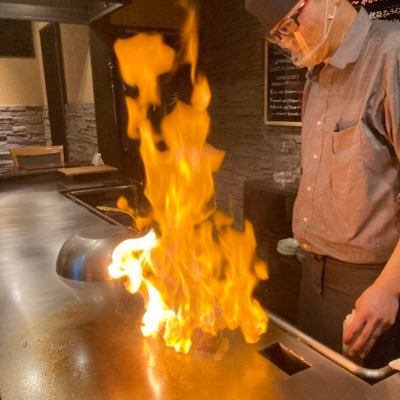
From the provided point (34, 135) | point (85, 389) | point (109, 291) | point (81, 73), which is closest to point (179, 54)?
point (81, 73)

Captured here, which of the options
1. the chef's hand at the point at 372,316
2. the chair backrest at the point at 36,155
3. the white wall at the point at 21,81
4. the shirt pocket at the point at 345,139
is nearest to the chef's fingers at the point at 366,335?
the chef's hand at the point at 372,316

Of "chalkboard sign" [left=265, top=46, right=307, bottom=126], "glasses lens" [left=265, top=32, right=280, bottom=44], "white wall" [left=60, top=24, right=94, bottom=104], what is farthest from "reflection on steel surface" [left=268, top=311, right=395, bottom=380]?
"white wall" [left=60, top=24, right=94, bottom=104]

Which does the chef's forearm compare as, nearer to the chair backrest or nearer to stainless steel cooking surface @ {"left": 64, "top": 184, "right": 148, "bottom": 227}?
stainless steel cooking surface @ {"left": 64, "top": 184, "right": 148, "bottom": 227}

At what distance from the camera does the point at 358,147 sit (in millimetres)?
1666

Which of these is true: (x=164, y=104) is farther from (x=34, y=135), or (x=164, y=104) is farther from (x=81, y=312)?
(x=81, y=312)

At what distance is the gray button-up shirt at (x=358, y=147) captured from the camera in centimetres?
161

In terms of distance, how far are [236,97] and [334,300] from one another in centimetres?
429

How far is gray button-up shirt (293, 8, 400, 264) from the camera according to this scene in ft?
5.27

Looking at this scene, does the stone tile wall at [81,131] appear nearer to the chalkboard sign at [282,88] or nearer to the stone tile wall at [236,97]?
the stone tile wall at [236,97]

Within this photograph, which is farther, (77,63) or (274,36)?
(77,63)

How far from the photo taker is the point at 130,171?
6184 millimetres

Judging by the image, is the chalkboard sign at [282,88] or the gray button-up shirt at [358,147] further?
the chalkboard sign at [282,88]

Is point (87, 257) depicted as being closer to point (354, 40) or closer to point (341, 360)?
point (341, 360)

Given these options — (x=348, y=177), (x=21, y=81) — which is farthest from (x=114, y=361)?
(x=21, y=81)
